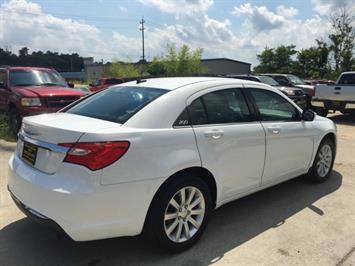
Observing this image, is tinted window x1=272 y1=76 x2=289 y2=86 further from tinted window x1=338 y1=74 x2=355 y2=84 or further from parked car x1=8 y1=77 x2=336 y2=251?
parked car x1=8 y1=77 x2=336 y2=251

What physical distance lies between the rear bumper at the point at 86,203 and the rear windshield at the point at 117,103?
65 cm

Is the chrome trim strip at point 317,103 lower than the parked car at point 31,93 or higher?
lower

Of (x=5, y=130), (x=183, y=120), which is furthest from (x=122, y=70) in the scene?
(x=183, y=120)

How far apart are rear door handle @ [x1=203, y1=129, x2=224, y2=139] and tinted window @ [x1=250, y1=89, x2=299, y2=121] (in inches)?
34.6

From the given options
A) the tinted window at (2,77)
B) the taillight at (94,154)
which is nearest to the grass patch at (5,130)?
the tinted window at (2,77)

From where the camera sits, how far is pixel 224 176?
12.7 feet

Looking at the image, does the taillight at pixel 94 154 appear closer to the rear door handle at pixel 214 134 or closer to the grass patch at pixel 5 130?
the rear door handle at pixel 214 134

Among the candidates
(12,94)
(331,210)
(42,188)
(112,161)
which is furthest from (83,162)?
(12,94)

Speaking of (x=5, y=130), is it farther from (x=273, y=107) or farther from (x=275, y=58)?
(x=275, y=58)

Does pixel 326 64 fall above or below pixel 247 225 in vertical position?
above

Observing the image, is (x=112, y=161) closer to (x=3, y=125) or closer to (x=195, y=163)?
(x=195, y=163)

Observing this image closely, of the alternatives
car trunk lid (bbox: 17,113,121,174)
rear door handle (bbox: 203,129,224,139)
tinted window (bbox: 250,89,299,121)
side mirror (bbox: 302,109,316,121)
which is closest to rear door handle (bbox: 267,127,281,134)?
tinted window (bbox: 250,89,299,121)

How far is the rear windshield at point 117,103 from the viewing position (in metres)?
3.55

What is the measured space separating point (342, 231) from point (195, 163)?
1.86m
